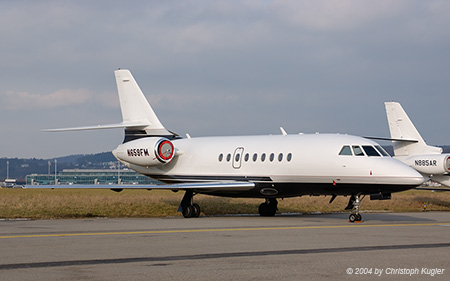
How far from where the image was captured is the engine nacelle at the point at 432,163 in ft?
114

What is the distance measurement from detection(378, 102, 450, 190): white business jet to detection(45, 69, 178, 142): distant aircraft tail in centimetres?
1280

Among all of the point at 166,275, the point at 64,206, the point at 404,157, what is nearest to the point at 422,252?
the point at 166,275

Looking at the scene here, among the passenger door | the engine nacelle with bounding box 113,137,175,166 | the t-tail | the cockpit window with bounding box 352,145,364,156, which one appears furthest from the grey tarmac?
the t-tail

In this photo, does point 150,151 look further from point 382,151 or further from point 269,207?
point 382,151

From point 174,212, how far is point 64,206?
481 cm

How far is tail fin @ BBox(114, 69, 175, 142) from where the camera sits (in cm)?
3038

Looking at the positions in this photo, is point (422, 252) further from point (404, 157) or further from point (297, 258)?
point (404, 157)

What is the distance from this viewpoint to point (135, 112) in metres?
30.8

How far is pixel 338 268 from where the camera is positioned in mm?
10828

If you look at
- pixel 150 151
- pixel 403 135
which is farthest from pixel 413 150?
pixel 150 151

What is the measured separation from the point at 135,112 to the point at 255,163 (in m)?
7.55

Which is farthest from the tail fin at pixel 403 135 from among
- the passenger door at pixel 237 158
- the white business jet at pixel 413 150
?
the passenger door at pixel 237 158

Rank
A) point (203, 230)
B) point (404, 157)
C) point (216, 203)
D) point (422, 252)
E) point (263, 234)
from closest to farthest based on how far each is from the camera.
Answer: point (422, 252) → point (263, 234) → point (203, 230) → point (216, 203) → point (404, 157)

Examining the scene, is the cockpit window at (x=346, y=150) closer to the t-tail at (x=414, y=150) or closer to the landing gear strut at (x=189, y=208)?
the landing gear strut at (x=189, y=208)
